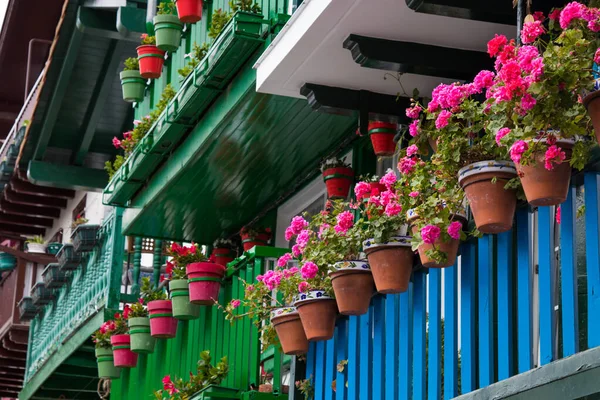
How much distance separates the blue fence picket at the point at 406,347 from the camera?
7.47m

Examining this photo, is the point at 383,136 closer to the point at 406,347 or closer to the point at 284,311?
the point at 284,311

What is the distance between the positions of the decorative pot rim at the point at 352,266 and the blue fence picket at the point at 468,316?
0.95 m

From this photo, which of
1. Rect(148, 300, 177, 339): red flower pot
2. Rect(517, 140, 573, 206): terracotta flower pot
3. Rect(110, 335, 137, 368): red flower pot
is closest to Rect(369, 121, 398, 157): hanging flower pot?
Rect(148, 300, 177, 339): red flower pot

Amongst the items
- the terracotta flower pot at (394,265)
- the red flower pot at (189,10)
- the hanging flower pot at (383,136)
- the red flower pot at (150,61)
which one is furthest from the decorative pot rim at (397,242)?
the red flower pot at (150,61)

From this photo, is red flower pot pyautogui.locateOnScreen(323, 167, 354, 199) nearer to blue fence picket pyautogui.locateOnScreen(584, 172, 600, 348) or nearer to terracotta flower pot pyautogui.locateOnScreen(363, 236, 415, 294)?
terracotta flower pot pyautogui.locateOnScreen(363, 236, 415, 294)

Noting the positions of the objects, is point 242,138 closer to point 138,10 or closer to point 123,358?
point 123,358

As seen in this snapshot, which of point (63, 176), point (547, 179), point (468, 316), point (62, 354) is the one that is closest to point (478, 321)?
point (468, 316)

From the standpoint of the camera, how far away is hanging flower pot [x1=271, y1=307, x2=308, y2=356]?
335 inches

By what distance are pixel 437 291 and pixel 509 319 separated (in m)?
0.88

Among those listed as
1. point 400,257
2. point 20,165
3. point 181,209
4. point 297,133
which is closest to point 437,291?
point 400,257

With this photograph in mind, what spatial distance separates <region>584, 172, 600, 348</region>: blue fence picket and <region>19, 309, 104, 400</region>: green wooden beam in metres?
8.82

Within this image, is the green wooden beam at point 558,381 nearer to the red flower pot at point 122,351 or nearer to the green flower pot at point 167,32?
the green flower pot at point 167,32

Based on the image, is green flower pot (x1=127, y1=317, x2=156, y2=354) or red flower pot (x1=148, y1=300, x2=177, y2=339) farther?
green flower pot (x1=127, y1=317, x2=156, y2=354)

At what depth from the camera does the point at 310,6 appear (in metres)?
8.12
